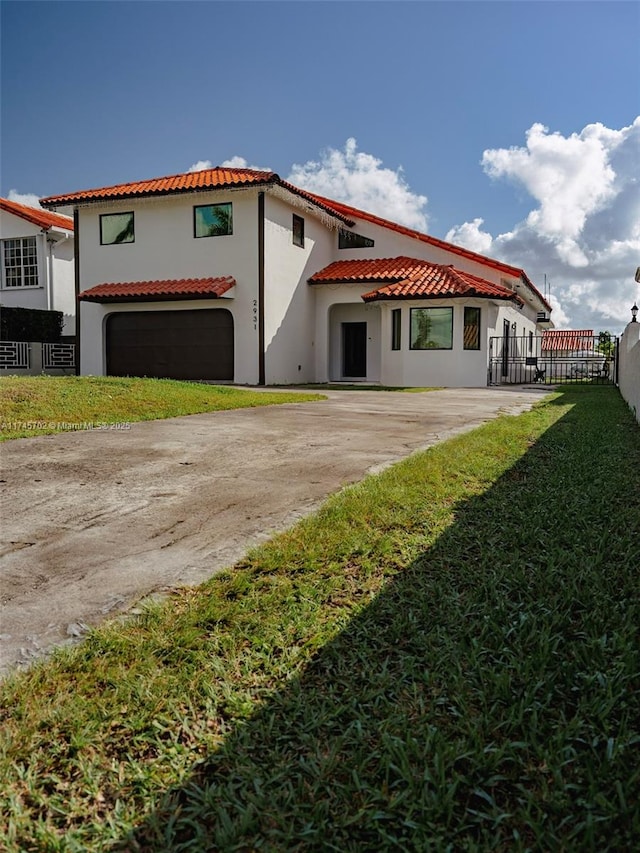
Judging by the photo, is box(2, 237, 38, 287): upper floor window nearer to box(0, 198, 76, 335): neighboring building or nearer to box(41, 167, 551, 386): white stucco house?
box(0, 198, 76, 335): neighboring building

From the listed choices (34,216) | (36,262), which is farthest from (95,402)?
(34,216)

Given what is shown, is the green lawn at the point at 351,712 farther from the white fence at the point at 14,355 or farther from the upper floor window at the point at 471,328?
the white fence at the point at 14,355

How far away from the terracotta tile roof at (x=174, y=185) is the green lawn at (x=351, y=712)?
56.4ft

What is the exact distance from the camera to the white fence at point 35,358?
19891mm

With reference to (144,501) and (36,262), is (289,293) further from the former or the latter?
(144,501)

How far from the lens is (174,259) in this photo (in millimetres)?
20016

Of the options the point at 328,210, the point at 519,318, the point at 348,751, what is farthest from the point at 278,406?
the point at 519,318

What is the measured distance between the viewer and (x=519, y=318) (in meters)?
27.0

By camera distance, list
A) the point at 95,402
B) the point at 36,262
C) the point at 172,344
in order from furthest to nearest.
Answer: the point at 36,262, the point at 172,344, the point at 95,402

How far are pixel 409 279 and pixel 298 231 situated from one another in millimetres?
4117

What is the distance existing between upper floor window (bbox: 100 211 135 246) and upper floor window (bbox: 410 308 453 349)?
9.86 meters

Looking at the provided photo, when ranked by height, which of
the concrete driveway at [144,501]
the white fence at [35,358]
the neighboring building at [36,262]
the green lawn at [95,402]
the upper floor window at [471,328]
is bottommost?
the concrete driveway at [144,501]

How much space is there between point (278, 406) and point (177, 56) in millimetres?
9621

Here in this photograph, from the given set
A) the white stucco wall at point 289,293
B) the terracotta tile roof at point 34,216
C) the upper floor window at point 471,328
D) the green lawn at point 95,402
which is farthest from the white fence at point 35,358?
the upper floor window at point 471,328
